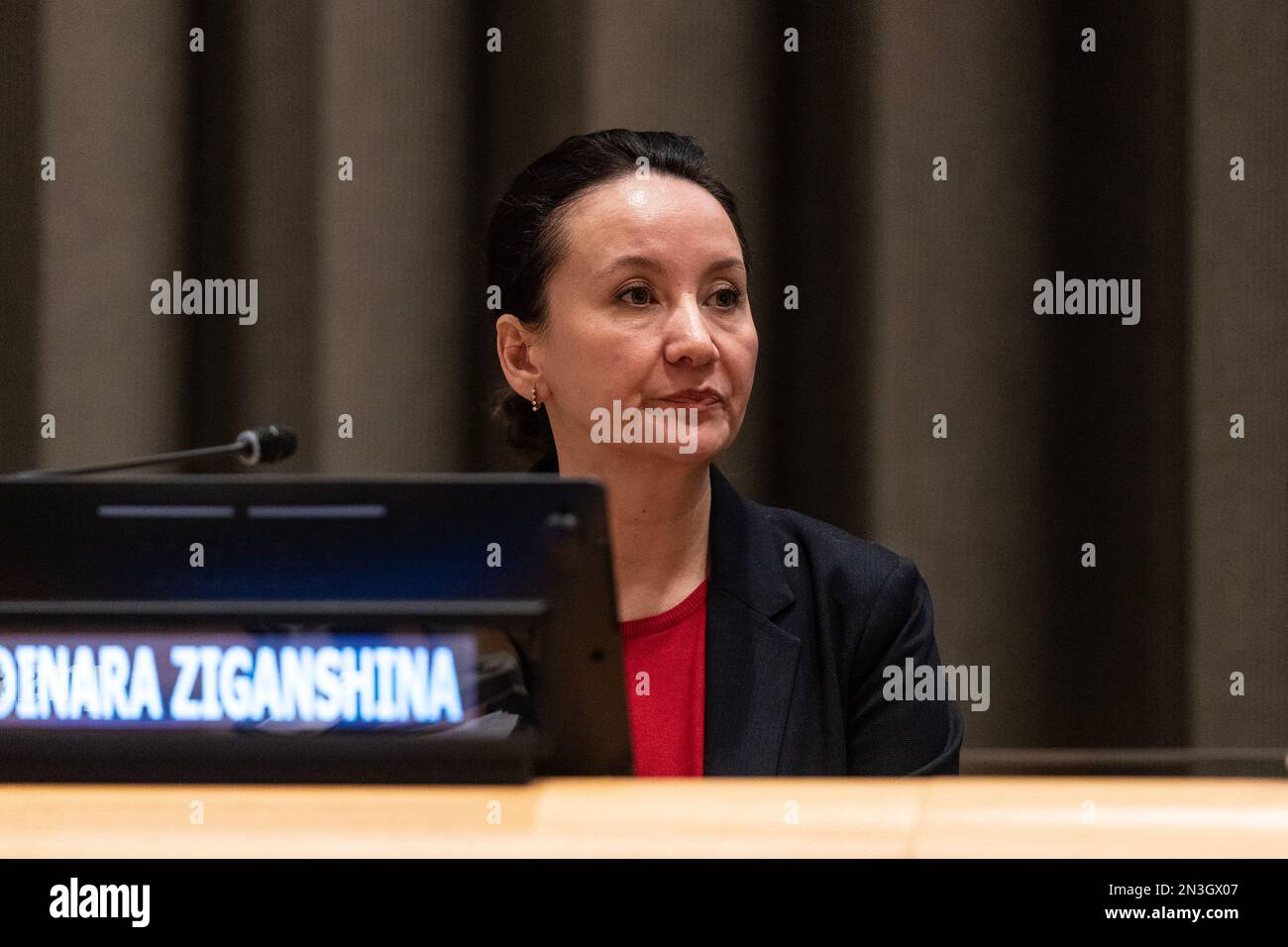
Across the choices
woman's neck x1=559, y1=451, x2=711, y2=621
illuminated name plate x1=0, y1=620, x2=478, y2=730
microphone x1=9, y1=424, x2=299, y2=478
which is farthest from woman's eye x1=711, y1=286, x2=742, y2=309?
illuminated name plate x1=0, y1=620, x2=478, y2=730

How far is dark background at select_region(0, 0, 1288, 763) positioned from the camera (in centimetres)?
167

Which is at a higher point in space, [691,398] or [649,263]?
[649,263]

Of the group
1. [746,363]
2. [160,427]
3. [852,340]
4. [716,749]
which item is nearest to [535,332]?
[746,363]

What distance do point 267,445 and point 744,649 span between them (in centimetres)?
47

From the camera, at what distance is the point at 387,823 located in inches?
17.5

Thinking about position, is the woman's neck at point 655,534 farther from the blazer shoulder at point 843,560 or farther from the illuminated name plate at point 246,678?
the illuminated name plate at point 246,678

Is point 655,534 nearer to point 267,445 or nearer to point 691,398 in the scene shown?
point 691,398

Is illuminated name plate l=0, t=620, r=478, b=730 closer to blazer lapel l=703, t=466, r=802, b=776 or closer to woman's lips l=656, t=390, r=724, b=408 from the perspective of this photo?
blazer lapel l=703, t=466, r=802, b=776

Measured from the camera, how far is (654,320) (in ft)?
3.82

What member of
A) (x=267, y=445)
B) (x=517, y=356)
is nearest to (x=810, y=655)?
(x=517, y=356)

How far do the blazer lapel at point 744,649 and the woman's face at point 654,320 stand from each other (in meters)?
0.09
